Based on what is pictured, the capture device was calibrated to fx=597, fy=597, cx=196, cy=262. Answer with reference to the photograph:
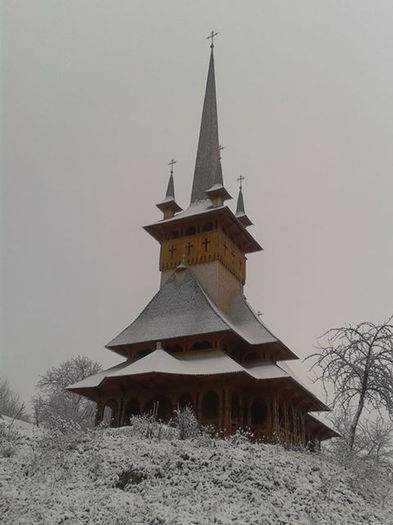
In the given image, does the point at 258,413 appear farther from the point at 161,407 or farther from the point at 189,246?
the point at 189,246

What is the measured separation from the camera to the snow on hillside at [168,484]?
1489 centimetres

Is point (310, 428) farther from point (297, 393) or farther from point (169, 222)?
point (169, 222)

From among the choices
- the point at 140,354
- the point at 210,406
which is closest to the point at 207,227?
the point at 140,354

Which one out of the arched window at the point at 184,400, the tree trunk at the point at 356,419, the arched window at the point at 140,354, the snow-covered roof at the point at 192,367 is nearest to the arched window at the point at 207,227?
the arched window at the point at 140,354

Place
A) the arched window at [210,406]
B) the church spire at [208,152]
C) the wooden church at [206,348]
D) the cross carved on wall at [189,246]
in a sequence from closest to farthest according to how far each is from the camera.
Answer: the wooden church at [206,348] < the arched window at [210,406] < the cross carved on wall at [189,246] < the church spire at [208,152]

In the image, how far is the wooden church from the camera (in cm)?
2688

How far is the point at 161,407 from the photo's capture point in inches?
1114

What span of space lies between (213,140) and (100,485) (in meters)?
29.8

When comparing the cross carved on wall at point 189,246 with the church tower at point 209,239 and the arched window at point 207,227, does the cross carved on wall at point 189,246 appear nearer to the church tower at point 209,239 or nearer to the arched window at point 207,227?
the church tower at point 209,239

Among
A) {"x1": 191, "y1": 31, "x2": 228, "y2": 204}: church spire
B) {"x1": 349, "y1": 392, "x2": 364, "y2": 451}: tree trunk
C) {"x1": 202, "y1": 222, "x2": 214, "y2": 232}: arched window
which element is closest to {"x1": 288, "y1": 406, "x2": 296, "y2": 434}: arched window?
{"x1": 349, "y1": 392, "x2": 364, "y2": 451}: tree trunk

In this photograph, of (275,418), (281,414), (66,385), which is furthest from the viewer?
(66,385)

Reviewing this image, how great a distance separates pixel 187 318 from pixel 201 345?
5.66ft

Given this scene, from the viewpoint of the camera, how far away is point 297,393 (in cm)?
2984

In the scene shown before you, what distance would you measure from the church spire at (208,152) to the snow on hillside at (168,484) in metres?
20.5
